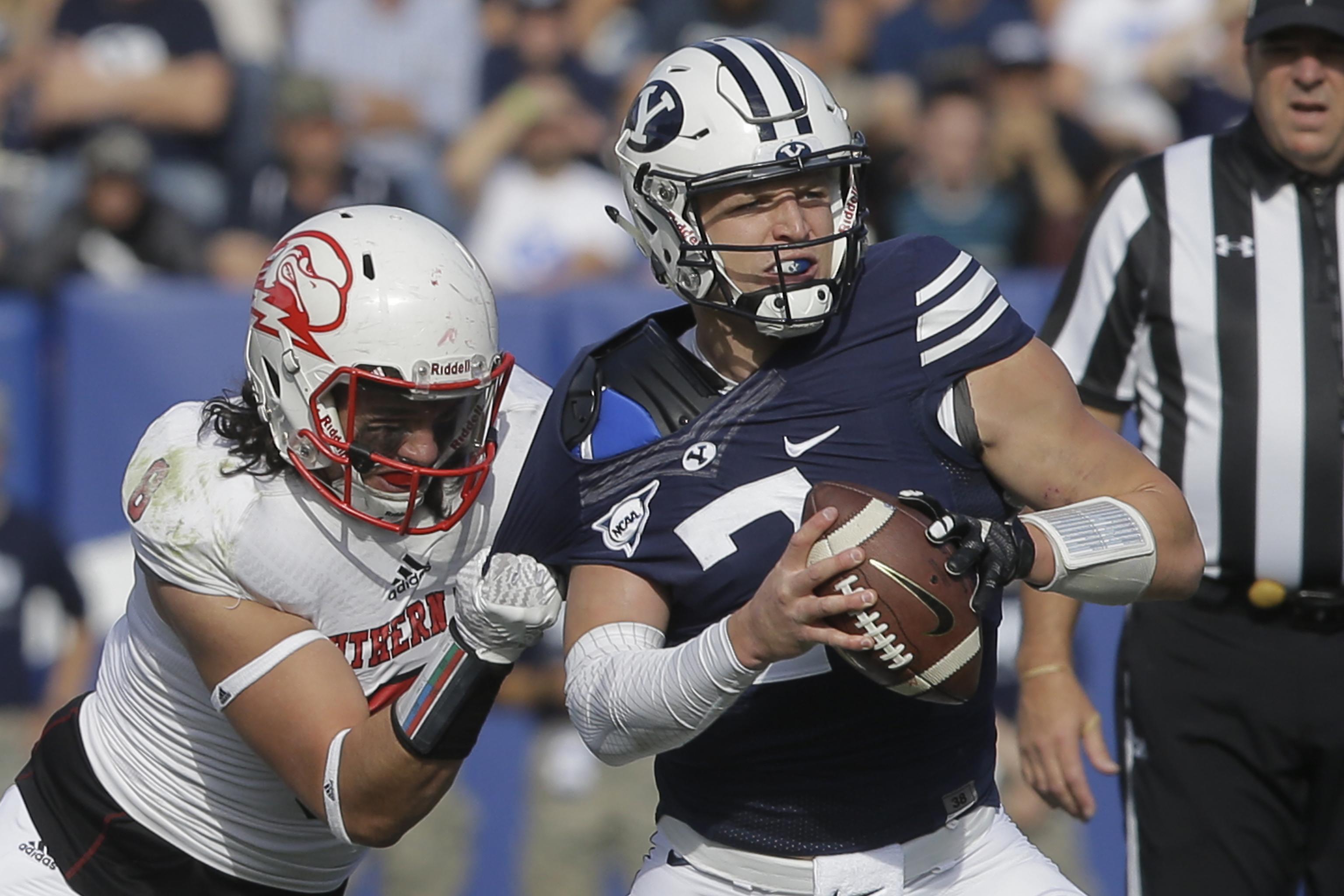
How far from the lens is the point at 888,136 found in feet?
22.1

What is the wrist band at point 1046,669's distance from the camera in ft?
11.2

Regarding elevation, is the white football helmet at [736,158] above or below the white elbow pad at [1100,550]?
above

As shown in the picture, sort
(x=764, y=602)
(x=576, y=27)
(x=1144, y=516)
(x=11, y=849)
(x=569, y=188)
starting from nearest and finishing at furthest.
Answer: (x=764, y=602), (x=1144, y=516), (x=11, y=849), (x=569, y=188), (x=576, y=27)

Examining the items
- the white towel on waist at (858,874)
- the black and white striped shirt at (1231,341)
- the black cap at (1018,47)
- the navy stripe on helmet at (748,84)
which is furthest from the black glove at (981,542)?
the black cap at (1018,47)

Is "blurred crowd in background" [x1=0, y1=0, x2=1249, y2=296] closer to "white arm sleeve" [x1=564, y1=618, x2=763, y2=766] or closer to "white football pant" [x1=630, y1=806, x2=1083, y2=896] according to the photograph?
"white football pant" [x1=630, y1=806, x2=1083, y2=896]

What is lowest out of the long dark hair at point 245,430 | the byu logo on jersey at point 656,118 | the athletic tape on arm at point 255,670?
the athletic tape on arm at point 255,670

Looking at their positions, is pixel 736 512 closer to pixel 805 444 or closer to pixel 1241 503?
pixel 805 444

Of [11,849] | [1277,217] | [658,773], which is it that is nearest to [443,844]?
[11,849]

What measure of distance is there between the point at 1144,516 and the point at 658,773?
0.86m

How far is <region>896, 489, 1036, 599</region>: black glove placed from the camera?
232 centimetres

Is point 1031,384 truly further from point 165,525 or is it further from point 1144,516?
point 165,525

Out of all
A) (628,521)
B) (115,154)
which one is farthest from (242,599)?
(115,154)

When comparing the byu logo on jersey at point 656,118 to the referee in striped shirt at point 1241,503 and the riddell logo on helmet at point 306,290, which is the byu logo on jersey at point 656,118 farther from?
the referee in striped shirt at point 1241,503

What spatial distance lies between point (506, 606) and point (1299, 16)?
78.5 inches
